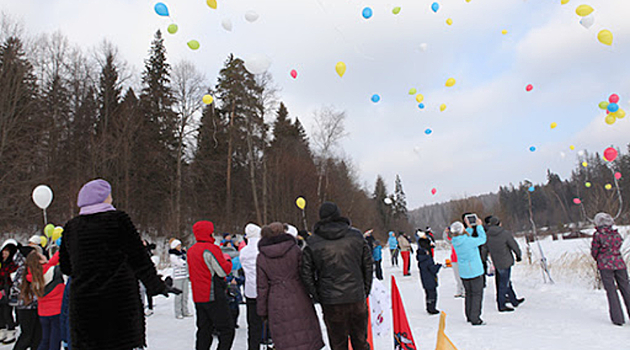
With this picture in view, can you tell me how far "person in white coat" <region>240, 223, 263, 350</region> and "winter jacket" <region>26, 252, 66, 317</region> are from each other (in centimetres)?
241

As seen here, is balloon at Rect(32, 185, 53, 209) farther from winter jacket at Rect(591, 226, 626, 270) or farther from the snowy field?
winter jacket at Rect(591, 226, 626, 270)

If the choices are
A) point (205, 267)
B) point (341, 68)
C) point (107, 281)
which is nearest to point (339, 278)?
point (205, 267)

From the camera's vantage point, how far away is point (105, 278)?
9.13ft

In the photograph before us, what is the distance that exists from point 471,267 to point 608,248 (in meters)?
2.04

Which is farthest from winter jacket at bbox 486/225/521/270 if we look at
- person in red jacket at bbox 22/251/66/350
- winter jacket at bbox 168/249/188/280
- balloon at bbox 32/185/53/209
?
balloon at bbox 32/185/53/209

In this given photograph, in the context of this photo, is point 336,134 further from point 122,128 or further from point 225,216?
point 122,128

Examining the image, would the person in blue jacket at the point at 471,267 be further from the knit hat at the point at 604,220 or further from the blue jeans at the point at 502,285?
the knit hat at the point at 604,220

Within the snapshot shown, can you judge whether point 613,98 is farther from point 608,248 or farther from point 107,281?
point 107,281

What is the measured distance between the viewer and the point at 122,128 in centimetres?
2486

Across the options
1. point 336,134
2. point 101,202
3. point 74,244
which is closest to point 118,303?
point 74,244

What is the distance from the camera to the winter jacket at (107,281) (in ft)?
8.98

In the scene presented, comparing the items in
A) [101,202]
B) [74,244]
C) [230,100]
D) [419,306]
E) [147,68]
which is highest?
[147,68]

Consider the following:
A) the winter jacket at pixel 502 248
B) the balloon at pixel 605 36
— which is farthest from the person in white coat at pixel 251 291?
the balloon at pixel 605 36

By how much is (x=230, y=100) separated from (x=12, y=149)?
13923 millimetres
